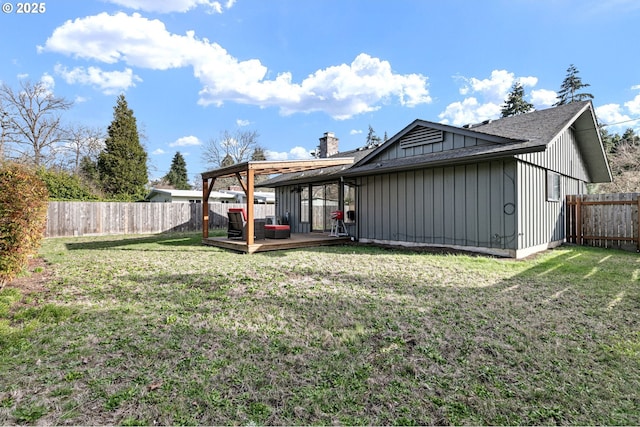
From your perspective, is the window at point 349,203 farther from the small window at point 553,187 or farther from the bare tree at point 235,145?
the bare tree at point 235,145

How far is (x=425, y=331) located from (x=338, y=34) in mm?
13144

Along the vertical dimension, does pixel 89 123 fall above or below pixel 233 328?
above

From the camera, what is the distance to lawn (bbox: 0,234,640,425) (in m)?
1.93

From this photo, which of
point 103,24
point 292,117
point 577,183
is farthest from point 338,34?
point 292,117

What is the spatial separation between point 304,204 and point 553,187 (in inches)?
320

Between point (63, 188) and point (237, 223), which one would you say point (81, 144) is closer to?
point (63, 188)

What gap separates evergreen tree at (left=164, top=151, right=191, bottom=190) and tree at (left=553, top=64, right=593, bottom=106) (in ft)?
131

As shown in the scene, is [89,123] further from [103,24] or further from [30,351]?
[30,351]

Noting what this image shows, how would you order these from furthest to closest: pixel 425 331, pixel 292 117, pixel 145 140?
pixel 292 117 < pixel 145 140 < pixel 425 331

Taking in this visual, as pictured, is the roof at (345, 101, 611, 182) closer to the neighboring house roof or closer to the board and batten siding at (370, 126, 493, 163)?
the board and batten siding at (370, 126, 493, 163)

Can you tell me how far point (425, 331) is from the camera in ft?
9.98

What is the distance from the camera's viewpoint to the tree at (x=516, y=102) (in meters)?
28.4

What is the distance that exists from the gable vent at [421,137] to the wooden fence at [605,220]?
16.8ft

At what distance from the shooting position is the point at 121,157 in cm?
2459
